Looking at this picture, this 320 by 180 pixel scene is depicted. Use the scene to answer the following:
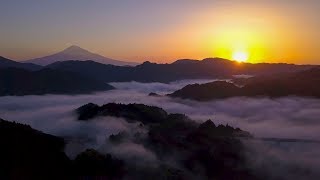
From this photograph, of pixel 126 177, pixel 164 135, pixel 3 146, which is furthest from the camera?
A: pixel 164 135

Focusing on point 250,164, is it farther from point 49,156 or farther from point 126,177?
point 49,156

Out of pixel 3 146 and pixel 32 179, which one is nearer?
pixel 32 179

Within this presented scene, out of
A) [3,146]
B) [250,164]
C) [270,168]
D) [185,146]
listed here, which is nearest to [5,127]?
Answer: [3,146]

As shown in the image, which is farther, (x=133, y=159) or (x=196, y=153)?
(x=196, y=153)

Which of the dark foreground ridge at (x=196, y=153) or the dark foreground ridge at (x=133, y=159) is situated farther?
the dark foreground ridge at (x=196, y=153)

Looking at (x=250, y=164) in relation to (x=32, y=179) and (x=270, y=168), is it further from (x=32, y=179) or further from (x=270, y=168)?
(x=32, y=179)

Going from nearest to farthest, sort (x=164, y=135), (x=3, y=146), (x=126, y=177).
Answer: (x=3, y=146)
(x=126, y=177)
(x=164, y=135)

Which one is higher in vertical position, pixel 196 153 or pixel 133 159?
pixel 196 153

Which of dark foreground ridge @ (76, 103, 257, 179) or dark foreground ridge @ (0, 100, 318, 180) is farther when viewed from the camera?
dark foreground ridge @ (76, 103, 257, 179)

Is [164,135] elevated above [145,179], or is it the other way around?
[164,135]

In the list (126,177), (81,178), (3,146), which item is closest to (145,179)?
(126,177)
